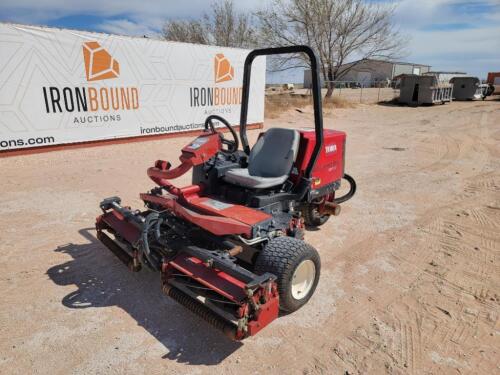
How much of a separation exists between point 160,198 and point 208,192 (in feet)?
2.14

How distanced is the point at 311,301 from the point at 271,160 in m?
1.47

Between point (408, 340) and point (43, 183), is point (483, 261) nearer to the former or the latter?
point (408, 340)

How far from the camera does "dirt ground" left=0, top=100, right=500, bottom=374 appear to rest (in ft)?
7.82

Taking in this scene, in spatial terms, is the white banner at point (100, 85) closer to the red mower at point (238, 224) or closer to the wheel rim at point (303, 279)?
the red mower at point (238, 224)

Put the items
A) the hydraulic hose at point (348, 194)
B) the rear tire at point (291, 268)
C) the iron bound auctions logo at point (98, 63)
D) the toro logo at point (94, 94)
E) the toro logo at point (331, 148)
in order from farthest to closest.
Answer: the iron bound auctions logo at point (98, 63) < the toro logo at point (94, 94) < the hydraulic hose at point (348, 194) < the toro logo at point (331, 148) < the rear tire at point (291, 268)

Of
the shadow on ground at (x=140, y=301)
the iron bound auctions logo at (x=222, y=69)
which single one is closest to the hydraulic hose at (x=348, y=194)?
the shadow on ground at (x=140, y=301)

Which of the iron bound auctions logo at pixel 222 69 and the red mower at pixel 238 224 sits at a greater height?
the iron bound auctions logo at pixel 222 69

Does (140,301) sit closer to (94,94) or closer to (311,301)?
(311,301)

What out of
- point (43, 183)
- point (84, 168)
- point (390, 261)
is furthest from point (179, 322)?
point (84, 168)

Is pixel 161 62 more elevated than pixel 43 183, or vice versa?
pixel 161 62

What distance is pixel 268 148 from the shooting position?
3.83 m

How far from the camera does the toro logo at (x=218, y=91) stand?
34.4ft

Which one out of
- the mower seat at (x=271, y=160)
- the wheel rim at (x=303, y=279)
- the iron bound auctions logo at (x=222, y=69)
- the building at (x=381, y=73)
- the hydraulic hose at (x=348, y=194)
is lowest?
the wheel rim at (x=303, y=279)

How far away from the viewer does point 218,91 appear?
11031 mm
